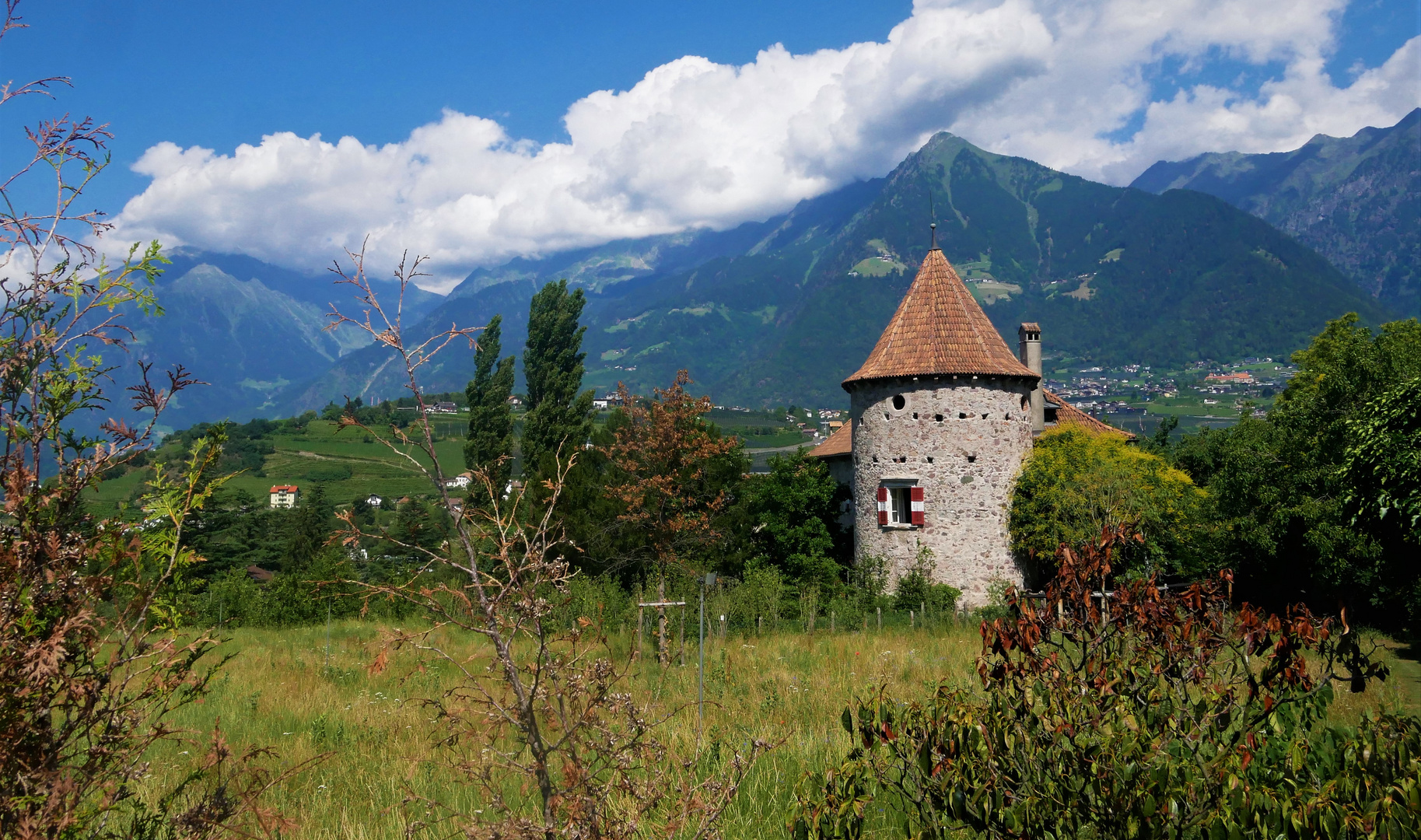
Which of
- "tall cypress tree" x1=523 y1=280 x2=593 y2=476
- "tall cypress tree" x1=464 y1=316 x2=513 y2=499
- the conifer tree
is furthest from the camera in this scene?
the conifer tree

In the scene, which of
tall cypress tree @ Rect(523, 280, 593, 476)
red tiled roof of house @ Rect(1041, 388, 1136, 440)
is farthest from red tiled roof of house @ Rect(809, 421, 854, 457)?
tall cypress tree @ Rect(523, 280, 593, 476)

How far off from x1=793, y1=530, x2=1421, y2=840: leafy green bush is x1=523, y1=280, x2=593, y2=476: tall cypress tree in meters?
32.8

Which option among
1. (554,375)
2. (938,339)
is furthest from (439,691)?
(554,375)

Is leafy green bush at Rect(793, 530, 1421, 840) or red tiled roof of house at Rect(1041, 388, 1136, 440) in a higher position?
red tiled roof of house at Rect(1041, 388, 1136, 440)

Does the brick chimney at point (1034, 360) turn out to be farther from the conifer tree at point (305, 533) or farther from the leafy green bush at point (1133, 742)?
the conifer tree at point (305, 533)

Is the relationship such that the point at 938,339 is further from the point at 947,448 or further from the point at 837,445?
the point at 837,445

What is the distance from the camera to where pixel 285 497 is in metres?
67.7

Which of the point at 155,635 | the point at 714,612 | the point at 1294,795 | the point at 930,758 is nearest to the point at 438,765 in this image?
the point at 155,635

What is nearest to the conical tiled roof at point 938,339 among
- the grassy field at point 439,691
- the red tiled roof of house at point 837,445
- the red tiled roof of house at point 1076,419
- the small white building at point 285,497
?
the red tiled roof of house at point 837,445

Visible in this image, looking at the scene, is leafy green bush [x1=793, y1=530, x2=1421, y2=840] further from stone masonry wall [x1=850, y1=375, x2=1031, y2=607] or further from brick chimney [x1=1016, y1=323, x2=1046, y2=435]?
brick chimney [x1=1016, y1=323, x2=1046, y2=435]

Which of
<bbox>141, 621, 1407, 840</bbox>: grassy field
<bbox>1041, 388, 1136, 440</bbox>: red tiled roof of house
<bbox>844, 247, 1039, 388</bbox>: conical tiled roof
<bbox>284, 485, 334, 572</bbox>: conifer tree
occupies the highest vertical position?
<bbox>844, 247, 1039, 388</bbox>: conical tiled roof

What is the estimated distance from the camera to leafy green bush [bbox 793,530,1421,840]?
3.18 m

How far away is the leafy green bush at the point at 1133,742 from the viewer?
3.18 metres

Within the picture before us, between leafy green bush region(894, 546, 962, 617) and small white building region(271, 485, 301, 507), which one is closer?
leafy green bush region(894, 546, 962, 617)
